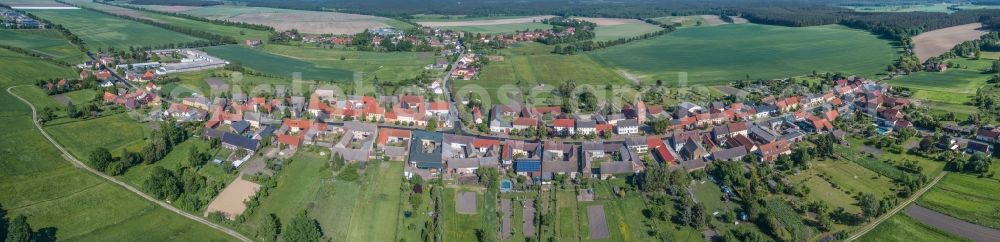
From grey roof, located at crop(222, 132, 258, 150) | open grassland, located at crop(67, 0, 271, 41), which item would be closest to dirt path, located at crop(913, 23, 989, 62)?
grey roof, located at crop(222, 132, 258, 150)

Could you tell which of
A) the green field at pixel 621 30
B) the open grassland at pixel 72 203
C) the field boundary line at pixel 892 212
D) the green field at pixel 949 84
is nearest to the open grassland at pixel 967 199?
the field boundary line at pixel 892 212

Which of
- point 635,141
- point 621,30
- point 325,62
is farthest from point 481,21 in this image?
point 635,141

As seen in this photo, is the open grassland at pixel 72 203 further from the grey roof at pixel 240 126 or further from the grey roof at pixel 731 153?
the grey roof at pixel 731 153

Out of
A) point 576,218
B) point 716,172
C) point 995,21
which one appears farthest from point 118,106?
point 995,21

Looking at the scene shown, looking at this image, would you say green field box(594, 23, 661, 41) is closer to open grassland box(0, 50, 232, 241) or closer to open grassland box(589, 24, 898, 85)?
open grassland box(589, 24, 898, 85)

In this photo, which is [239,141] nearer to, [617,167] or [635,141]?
[617,167]

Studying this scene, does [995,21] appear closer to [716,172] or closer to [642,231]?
[716,172]

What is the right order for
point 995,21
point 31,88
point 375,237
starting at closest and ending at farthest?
1. point 375,237
2. point 31,88
3. point 995,21
